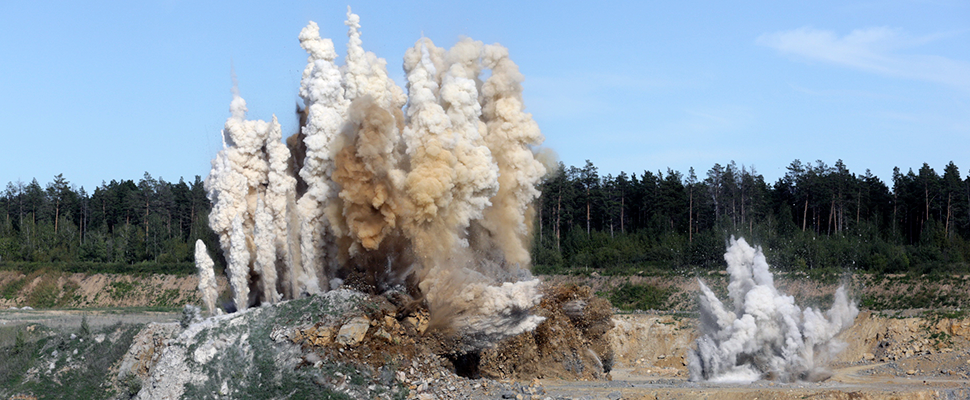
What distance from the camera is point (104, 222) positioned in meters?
110

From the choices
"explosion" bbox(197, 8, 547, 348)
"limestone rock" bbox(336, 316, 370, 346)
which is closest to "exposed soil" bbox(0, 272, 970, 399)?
"limestone rock" bbox(336, 316, 370, 346)

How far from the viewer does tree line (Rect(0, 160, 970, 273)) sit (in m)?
70.8

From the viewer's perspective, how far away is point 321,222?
33.9 meters

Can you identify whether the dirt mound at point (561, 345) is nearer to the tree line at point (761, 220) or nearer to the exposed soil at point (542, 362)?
the exposed soil at point (542, 362)

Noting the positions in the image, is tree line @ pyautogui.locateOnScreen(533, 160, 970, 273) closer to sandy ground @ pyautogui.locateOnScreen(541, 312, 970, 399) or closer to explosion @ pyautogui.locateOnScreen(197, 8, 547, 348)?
sandy ground @ pyautogui.locateOnScreen(541, 312, 970, 399)

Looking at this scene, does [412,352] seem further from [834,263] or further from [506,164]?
[834,263]

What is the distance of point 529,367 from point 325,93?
41.4ft

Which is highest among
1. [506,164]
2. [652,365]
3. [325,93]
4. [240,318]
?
[325,93]

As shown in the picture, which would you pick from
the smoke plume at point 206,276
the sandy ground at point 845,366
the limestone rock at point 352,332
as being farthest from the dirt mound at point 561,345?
the smoke plume at point 206,276

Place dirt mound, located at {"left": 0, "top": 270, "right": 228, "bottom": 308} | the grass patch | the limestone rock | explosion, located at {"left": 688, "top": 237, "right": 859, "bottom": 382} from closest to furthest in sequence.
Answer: the limestone rock < explosion, located at {"left": 688, "top": 237, "right": 859, "bottom": 382} < the grass patch < dirt mound, located at {"left": 0, "top": 270, "right": 228, "bottom": 308}

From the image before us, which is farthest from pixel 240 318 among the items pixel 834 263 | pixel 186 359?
pixel 834 263

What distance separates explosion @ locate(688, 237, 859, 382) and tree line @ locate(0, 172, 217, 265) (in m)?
62.3

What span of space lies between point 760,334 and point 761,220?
51884mm

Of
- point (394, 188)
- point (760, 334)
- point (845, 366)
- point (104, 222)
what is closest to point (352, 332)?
point (394, 188)
